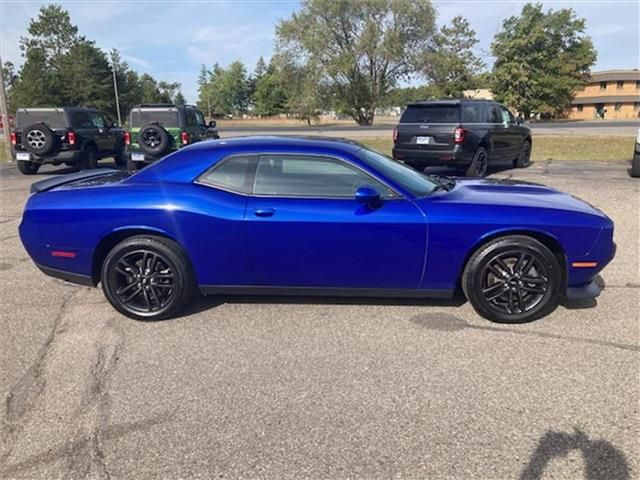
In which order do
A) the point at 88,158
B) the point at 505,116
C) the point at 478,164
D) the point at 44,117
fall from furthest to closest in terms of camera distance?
the point at 88,158 < the point at 44,117 < the point at 505,116 < the point at 478,164

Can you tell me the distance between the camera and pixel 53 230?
12.9ft

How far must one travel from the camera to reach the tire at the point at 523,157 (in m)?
12.9

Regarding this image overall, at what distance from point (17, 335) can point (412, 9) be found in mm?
48773

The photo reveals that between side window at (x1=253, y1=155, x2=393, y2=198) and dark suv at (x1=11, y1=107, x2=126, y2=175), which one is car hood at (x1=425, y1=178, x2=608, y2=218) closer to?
side window at (x1=253, y1=155, x2=393, y2=198)

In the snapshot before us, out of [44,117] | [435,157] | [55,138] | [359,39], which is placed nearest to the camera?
[435,157]

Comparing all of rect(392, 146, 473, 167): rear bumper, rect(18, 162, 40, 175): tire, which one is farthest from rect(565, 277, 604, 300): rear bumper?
rect(18, 162, 40, 175): tire

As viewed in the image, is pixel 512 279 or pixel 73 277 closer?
pixel 512 279

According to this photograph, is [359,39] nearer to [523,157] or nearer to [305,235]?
[523,157]

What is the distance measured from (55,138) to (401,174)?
11.6 meters

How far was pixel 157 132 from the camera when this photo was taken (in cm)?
1213

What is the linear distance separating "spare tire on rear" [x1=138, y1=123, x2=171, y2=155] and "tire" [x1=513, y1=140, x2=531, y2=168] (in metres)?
9.27

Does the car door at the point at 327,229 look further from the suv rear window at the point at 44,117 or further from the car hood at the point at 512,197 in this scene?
the suv rear window at the point at 44,117

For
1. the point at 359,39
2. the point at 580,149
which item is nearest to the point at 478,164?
the point at 580,149

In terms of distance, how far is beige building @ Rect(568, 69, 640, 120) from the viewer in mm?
69938
